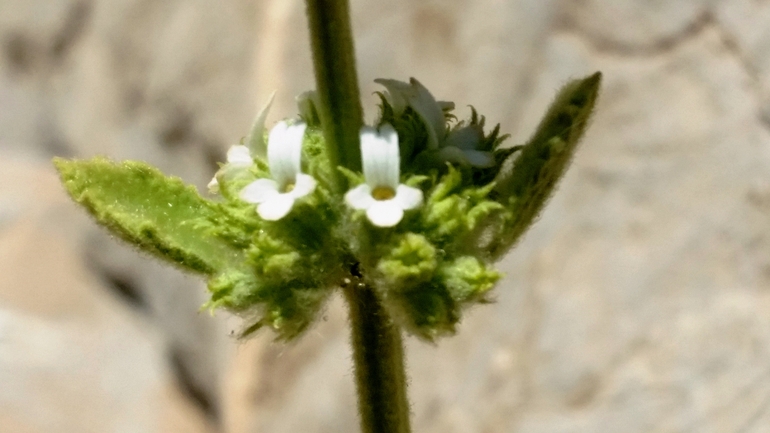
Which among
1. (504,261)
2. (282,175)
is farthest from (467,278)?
(504,261)

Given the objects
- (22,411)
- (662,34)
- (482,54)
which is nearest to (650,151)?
(662,34)

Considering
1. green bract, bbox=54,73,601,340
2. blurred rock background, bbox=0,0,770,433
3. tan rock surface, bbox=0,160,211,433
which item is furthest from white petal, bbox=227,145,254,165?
tan rock surface, bbox=0,160,211,433

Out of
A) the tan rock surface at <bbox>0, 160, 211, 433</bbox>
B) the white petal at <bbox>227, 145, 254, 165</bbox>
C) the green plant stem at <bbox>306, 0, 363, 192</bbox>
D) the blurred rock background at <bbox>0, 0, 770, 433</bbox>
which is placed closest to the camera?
the green plant stem at <bbox>306, 0, 363, 192</bbox>

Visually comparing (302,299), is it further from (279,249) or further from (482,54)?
(482,54)

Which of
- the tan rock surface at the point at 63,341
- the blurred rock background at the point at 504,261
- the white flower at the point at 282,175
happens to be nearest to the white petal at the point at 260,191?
the white flower at the point at 282,175

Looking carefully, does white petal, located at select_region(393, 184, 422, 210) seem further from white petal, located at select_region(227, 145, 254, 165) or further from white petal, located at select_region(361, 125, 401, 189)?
white petal, located at select_region(227, 145, 254, 165)

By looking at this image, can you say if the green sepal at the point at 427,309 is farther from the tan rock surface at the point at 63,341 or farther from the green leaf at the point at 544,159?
the tan rock surface at the point at 63,341
